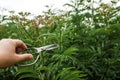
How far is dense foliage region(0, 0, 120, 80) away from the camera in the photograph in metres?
3.67

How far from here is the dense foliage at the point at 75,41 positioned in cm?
367

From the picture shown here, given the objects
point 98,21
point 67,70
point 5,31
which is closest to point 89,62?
point 67,70

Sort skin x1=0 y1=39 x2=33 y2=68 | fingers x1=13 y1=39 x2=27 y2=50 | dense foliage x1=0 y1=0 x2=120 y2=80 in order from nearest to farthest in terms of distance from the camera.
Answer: skin x1=0 y1=39 x2=33 y2=68
fingers x1=13 y1=39 x2=27 y2=50
dense foliage x1=0 y1=0 x2=120 y2=80

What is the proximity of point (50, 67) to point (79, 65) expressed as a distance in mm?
342

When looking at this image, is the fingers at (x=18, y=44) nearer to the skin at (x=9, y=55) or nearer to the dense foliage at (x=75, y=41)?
the skin at (x=9, y=55)

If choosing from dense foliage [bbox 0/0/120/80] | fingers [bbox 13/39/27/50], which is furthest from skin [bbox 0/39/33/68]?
dense foliage [bbox 0/0/120/80]

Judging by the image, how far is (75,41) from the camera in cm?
411

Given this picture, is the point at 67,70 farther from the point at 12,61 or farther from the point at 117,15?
the point at 12,61

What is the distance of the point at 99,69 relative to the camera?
4020 millimetres

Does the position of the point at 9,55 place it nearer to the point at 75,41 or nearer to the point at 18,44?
the point at 18,44

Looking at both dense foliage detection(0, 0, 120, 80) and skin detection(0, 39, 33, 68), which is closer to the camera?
skin detection(0, 39, 33, 68)

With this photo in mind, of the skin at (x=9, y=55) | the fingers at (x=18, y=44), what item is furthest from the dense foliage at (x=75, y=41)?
the skin at (x=9, y=55)

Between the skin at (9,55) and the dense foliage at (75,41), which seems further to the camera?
the dense foliage at (75,41)

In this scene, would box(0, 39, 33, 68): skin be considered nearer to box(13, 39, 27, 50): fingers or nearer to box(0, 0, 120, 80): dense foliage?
box(13, 39, 27, 50): fingers
